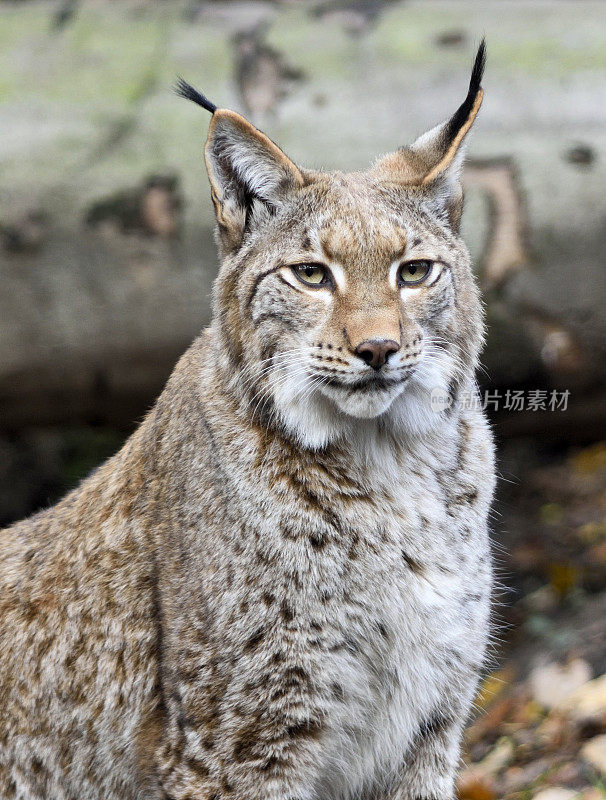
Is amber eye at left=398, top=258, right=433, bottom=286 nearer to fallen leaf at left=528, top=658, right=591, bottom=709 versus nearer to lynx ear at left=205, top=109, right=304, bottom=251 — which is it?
lynx ear at left=205, top=109, right=304, bottom=251

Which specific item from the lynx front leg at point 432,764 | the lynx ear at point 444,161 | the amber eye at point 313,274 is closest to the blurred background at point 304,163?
the lynx front leg at point 432,764

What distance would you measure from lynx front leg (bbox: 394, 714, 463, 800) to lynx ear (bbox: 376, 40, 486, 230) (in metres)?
2.14

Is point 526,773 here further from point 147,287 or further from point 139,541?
point 147,287

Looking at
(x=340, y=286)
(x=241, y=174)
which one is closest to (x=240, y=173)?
(x=241, y=174)

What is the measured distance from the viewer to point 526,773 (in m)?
5.55

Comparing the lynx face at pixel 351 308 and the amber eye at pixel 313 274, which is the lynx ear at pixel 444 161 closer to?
the lynx face at pixel 351 308

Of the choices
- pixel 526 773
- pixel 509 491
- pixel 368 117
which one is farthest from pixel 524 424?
pixel 526 773

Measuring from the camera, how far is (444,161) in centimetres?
428

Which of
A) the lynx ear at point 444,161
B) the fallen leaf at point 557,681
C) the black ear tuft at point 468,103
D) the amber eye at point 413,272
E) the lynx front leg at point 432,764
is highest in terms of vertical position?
the black ear tuft at point 468,103

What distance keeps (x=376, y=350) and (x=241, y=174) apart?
1.03 meters

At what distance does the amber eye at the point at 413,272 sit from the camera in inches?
159

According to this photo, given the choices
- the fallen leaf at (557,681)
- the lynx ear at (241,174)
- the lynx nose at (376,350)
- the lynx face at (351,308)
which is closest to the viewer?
the lynx nose at (376,350)

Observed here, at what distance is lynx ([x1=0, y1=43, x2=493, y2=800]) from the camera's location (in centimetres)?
397

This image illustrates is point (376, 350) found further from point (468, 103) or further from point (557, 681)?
point (557, 681)
